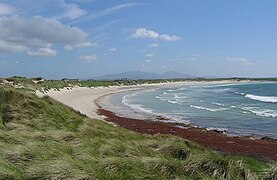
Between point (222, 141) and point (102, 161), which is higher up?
point (102, 161)

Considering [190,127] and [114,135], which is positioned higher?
[114,135]

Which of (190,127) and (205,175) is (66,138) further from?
(190,127)

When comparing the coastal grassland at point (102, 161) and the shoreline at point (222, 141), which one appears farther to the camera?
the shoreline at point (222, 141)

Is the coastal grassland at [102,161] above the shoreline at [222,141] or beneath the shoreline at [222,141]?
above

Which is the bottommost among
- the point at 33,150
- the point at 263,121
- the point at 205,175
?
the point at 263,121

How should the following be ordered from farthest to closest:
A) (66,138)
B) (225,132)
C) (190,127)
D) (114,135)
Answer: (190,127) → (225,132) → (114,135) → (66,138)

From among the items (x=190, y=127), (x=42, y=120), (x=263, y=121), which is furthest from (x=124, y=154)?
(x=263, y=121)

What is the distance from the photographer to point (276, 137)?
21703 millimetres

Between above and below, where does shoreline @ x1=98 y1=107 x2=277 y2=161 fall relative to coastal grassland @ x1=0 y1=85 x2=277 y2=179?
below

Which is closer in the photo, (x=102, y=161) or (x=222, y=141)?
(x=102, y=161)

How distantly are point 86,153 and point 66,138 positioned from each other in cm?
219

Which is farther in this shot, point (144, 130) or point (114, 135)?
point (144, 130)

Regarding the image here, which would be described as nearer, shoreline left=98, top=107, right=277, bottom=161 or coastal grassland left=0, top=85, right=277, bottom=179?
coastal grassland left=0, top=85, right=277, bottom=179

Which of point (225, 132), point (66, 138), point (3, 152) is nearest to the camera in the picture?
point (3, 152)
